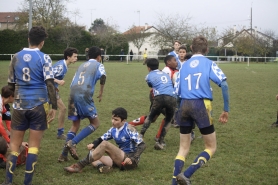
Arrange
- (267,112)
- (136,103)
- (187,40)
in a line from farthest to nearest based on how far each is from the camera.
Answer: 1. (187,40)
2. (136,103)
3. (267,112)

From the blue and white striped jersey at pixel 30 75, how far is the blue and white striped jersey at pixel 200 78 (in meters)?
1.72

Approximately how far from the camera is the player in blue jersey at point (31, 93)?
16.6 feet

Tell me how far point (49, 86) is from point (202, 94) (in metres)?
1.92

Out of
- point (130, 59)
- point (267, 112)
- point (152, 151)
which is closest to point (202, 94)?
point (152, 151)

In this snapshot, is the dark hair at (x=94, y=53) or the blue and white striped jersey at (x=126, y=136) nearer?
the blue and white striped jersey at (x=126, y=136)

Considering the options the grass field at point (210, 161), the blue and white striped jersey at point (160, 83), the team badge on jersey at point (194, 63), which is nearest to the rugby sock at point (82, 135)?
the grass field at point (210, 161)

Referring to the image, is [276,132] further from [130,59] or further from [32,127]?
[130,59]

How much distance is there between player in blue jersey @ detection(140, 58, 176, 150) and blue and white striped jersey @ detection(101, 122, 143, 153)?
1.32 m

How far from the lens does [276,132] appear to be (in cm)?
922

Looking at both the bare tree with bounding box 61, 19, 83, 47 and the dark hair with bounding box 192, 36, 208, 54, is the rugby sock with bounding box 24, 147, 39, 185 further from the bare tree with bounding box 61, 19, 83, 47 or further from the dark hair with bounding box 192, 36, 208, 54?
the bare tree with bounding box 61, 19, 83, 47

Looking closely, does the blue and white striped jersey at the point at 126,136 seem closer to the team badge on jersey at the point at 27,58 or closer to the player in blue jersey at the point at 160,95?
the player in blue jersey at the point at 160,95

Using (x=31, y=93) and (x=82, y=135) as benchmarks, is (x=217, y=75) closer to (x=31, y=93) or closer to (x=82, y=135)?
(x=31, y=93)

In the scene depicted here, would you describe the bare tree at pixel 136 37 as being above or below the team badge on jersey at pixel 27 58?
above

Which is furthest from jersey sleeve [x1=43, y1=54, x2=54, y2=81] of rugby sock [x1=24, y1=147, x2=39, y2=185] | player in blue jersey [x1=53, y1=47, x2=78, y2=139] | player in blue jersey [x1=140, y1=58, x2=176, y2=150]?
player in blue jersey [x1=140, y1=58, x2=176, y2=150]
